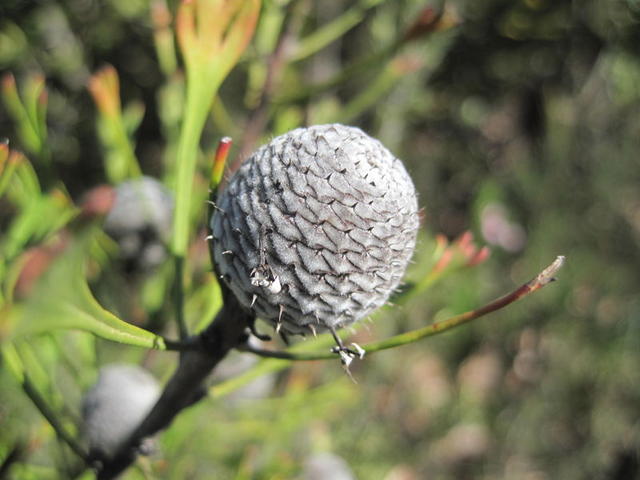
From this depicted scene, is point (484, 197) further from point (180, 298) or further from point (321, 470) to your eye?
point (180, 298)

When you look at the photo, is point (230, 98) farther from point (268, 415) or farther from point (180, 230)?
point (180, 230)

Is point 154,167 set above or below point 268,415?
below

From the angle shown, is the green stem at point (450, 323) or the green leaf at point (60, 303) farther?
the green stem at point (450, 323)

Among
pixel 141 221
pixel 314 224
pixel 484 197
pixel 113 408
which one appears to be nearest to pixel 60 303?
pixel 314 224

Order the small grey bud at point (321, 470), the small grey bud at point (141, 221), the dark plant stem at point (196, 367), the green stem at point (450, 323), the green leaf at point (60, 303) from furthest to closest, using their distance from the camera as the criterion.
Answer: the small grey bud at point (321, 470) < the small grey bud at point (141, 221) < the dark plant stem at point (196, 367) < the green stem at point (450, 323) < the green leaf at point (60, 303)

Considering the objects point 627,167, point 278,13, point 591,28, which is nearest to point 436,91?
point 591,28

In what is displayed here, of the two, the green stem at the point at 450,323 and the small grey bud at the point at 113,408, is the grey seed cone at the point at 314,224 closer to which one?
the green stem at the point at 450,323

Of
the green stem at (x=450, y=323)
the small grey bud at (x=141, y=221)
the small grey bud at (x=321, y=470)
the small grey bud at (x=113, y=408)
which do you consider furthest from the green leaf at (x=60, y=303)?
the small grey bud at (x=321, y=470)

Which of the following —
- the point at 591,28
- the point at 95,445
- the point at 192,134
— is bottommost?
the point at 591,28
